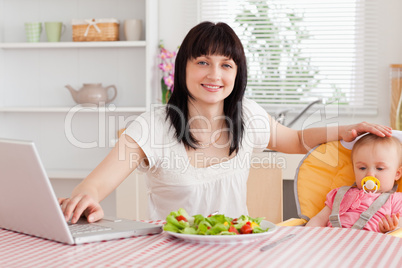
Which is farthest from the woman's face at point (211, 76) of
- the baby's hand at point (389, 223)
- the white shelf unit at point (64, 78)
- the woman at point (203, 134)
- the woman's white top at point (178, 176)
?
the white shelf unit at point (64, 78)

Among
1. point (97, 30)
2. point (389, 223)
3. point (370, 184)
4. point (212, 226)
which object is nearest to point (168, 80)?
point (97, 30)

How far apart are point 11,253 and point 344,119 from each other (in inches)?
102

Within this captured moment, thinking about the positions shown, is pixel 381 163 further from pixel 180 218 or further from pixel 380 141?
pixel 180 218

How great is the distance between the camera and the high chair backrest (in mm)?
2027

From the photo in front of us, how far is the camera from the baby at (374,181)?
1862 mm

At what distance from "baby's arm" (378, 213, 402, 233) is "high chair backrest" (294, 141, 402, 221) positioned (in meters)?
0.22

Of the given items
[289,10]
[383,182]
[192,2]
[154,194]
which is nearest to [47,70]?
[192,2]

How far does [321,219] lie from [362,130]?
1.16 feet

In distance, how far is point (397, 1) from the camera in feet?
10.6

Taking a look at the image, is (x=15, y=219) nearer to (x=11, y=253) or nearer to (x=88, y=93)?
(x=11, y=253)

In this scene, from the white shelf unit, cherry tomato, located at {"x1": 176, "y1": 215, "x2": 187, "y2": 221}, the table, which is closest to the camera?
the table

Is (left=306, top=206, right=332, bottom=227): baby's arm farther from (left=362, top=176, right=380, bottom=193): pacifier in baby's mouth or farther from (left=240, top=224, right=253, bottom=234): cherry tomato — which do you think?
(left=240, top=224, right=253, bottom=234): cherry tomato

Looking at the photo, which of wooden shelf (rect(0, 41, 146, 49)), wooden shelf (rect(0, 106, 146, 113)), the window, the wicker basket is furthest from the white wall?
the wicker basket

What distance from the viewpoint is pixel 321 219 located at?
1976mm
